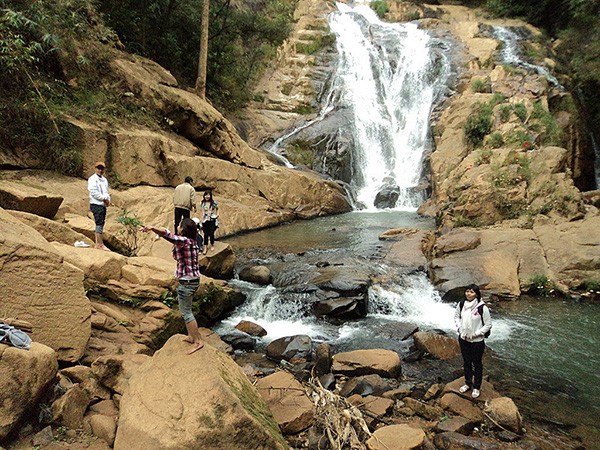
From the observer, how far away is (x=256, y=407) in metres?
4.18

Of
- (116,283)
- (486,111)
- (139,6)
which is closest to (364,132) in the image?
(486,111)

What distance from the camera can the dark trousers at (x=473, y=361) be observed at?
19.5ft

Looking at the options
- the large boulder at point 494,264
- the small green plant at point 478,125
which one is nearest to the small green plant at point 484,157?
the small green plant at point 478,125

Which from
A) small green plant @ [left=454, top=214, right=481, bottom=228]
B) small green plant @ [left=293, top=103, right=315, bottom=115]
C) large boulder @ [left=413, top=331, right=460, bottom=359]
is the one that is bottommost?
large boulder @ [left=413, top=331, right=460, bottom=359]

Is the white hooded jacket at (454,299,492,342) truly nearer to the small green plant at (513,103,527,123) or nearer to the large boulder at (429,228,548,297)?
the large boulder at (429,228,548,297)

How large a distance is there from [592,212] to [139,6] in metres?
19.7

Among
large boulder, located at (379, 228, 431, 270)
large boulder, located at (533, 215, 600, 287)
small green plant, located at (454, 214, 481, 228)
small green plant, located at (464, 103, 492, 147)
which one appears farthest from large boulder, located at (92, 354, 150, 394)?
small green plant, located at (464, 103, 492, 147)

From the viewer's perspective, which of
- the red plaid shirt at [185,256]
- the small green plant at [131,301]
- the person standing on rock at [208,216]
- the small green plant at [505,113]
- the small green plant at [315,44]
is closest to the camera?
the red plaid shirt at [185,256]

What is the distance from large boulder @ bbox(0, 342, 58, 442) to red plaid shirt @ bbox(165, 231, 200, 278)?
5.20ft

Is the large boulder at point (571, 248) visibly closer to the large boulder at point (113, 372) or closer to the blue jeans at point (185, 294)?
the blue jeans at point (185, 294)

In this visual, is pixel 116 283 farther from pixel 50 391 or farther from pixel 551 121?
pixel 551 121

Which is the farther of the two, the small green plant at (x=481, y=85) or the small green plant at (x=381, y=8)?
the small green plant at (x=381, y=8)

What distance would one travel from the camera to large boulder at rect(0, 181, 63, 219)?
8266mm

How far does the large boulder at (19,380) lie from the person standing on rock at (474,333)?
17.1 feet
